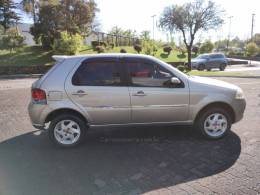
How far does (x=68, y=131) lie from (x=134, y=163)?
1472 mm

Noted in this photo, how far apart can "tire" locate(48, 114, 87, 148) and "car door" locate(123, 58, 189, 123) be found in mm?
1033

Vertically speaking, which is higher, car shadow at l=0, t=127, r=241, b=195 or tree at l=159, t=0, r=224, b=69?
tree at l=159, t=0, r=224, b=69

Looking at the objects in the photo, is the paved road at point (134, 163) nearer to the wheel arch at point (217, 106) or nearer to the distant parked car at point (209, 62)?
the wheel arch at point (217, 106)


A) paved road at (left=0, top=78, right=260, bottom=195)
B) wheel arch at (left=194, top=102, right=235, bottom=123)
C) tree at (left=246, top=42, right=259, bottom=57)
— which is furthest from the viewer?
tree at (left=246, top=42, right=259, bottom=57)

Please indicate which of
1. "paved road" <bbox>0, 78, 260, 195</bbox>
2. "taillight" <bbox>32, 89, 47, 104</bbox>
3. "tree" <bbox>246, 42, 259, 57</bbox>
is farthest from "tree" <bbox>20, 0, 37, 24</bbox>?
"tree" <bbox>246, 42, 259, 57</bbox>

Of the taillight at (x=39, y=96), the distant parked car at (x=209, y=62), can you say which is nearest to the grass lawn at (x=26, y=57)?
the distant parked car at (x=209, y=62)

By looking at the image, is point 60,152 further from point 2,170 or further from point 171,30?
point 171,30

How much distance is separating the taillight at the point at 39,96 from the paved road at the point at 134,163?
3.03ft

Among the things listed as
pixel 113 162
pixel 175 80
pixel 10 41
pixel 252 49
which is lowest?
pixel 113 162

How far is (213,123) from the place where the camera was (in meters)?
5.31

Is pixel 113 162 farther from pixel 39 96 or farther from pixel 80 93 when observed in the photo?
pixel 39 96

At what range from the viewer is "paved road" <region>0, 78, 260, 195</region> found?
361 centimetres

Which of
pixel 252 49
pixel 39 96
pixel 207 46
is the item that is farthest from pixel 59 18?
pixel 252 49

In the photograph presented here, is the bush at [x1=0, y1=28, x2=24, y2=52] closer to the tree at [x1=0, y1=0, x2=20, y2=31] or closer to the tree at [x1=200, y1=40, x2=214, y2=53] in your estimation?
the tree at [x1=0, y1=0, x2=20, y2=31]
